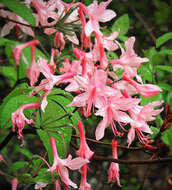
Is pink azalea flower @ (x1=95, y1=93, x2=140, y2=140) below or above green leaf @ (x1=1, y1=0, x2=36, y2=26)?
below

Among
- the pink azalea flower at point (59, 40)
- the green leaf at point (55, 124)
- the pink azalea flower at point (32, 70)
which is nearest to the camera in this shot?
the pink azalea flower at point (32, 70)

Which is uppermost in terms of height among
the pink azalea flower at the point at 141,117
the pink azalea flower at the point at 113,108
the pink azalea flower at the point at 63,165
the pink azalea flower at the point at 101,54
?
the pink azalea flower at the point at 101,54

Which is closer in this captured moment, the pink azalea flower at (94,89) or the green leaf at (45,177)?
the pink azalea flower at (94,89)

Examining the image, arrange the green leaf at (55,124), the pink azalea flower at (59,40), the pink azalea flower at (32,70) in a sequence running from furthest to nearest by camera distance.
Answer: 1. the pink azalea flower at (59,40)
2. the green leaf at (55,124)
3. the pink azalea flower at (32,70)

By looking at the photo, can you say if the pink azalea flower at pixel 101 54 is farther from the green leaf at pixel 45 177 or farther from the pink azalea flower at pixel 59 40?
the green leaf at pixel 45 177

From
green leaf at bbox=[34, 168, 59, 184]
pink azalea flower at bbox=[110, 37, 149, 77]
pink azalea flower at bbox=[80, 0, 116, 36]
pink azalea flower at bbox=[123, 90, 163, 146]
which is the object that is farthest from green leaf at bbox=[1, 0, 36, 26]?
green leaf at bbox=[34, 168, 59, 184]

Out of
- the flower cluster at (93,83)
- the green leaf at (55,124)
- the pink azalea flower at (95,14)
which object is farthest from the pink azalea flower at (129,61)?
the green leaf at (55,124)

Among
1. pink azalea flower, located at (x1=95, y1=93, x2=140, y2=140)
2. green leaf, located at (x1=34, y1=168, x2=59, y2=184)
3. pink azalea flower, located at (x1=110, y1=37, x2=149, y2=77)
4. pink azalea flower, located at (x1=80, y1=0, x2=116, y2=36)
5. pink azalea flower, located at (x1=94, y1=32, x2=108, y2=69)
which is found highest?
pink azalea flower, located at (x1=80, y1=0, x2=116, y2=36)

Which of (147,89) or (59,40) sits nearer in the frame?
(147,89)

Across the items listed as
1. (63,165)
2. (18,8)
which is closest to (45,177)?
(63,165)

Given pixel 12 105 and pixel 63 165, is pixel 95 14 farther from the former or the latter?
pixel 63 165

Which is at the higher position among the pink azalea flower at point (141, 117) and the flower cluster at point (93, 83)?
the flower cluster at point (93, 83)

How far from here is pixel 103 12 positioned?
3.21 ft

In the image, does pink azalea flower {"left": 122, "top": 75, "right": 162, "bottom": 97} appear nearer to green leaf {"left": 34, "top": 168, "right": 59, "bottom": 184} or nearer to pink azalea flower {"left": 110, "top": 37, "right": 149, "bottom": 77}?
pink azalea flower {"left": 110, "top": 37, "right": 149, "bottom": 77}
